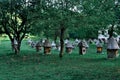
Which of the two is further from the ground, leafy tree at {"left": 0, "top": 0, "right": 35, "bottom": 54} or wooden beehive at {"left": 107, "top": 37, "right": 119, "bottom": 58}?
leafy tree at {"left": 0, "top": 0, "right": 35, "bottom": 54}

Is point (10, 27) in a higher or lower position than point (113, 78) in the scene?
higher

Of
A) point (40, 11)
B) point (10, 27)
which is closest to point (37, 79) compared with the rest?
point (40, 11)

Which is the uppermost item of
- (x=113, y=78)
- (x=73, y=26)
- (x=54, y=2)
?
(x=54, y=2)

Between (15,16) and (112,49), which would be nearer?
(112,49)

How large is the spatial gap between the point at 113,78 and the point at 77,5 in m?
9.46

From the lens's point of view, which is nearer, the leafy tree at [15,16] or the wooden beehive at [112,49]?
the wooden beehive at [112,49]

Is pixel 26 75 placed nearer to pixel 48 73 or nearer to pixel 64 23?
pixel 48 73

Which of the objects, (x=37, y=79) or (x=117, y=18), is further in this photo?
(x=117, y=18)

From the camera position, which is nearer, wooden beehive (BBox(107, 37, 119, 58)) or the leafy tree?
wooden beehive (BBox(107, 37, 119, 58))

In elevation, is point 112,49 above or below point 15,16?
below

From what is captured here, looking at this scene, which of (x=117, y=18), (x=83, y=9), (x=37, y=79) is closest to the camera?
(x=37, y=79)

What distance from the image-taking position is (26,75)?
648 inches

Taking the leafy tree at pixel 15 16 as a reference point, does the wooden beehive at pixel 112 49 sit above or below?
below

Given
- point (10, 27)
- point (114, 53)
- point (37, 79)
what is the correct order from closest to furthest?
point (37, 79) → point (114, 53) → point (10, 27)
